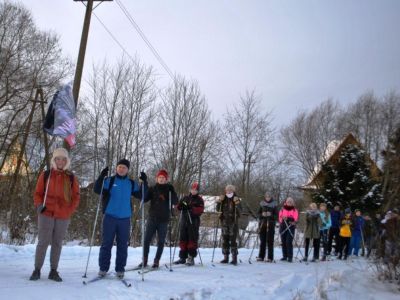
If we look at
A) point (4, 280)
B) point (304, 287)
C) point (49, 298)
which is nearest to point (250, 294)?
point (304, 287)

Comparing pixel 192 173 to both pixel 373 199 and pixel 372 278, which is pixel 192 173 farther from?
pixel 372 278

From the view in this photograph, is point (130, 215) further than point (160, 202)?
No

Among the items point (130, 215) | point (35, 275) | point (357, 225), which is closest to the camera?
point (35, 275)

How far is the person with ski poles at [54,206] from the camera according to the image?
6594 millimetres

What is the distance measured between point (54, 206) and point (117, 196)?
1083 millimetres

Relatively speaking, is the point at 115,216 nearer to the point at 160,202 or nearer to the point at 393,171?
the point at 160,202

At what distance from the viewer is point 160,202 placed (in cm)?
906

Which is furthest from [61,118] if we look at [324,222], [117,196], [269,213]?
[324,222]

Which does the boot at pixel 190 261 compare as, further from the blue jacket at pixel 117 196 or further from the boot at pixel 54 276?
the boot at pixel 54 276

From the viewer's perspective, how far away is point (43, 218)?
6.61 metres

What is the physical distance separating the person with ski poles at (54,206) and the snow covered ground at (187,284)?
35cm

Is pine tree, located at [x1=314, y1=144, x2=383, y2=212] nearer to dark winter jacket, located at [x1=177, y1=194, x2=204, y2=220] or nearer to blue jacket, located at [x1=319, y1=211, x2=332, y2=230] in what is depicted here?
blue jacket, located at [x1=319, y1=211, x2=332, y2=230]

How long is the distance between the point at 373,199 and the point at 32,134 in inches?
878

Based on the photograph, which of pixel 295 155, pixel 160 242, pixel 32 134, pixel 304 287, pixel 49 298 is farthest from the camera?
pixel 295 155
